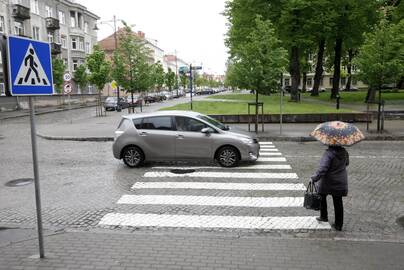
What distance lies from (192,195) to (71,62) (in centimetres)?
5121

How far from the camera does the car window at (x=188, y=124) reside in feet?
36.2

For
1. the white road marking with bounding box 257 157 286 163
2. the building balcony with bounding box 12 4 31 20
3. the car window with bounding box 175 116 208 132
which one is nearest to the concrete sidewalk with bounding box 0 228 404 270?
the car window with bounding box 175 116 208 132

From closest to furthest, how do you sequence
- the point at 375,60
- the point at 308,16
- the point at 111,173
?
the point at 111,173 < the point at 375,60 < the point at 308,16

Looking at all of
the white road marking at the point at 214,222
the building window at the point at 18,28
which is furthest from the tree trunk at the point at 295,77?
the building window at the point at 18,28

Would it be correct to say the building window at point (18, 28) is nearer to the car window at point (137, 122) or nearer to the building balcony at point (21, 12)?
the building balcony at point (21, 12)

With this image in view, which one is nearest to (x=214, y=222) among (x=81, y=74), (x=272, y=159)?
(x=272, y=159)

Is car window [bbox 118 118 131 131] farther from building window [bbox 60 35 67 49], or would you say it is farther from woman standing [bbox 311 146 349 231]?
building window [bbox 60 35 67 49]

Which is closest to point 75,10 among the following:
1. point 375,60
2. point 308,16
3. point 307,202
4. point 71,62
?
point 71,62

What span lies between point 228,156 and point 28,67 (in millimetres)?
7013

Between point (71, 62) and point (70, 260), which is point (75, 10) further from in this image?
point (70, 260)

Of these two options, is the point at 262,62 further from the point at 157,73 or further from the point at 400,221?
the point at 157,73

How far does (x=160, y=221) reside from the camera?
6.60 m

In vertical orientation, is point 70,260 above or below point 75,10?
below

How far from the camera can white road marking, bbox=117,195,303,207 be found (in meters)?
7.54
